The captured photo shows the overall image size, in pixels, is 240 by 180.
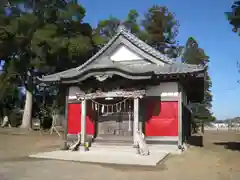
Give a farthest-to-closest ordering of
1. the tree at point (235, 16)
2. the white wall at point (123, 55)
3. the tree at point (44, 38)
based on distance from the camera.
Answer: the tree at point (44, 38), the white wall at point (123, 55), the tree at point (235, 16)

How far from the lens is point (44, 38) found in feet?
88.3

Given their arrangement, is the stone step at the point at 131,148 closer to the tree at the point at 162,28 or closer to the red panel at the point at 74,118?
the red panel at the point at 74,118

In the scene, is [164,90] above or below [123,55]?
below

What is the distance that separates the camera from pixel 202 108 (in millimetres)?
56562

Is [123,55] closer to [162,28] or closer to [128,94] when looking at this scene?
[128,94]

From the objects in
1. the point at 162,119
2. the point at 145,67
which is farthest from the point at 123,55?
the point at 162,119

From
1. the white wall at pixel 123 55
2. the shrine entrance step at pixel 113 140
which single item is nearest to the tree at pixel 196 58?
the white wall at pixel 123 55

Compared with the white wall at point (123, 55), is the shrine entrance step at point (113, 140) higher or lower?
lower

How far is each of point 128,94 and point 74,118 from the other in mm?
4099

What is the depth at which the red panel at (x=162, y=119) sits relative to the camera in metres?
14.5

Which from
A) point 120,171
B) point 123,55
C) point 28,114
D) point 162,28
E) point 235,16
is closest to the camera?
point 120,171

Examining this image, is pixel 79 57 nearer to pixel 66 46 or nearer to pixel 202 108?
pixel 66 46

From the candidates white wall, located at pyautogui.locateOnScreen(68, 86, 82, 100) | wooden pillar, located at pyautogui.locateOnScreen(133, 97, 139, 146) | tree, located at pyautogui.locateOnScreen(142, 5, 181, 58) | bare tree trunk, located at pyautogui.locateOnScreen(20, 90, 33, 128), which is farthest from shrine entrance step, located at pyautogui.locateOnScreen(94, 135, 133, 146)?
tree, located at pyautogui.locateOnScreen(142, 5, 181, 58)

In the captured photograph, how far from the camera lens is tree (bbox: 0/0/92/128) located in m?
27.6
